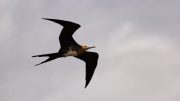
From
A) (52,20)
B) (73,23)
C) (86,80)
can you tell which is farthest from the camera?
(86,80)

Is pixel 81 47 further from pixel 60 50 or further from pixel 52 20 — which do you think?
pixel 52 20

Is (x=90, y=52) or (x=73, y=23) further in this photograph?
(x=90, y=52)

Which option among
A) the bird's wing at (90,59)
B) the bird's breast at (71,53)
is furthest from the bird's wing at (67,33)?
the bird's wing at (90,59)

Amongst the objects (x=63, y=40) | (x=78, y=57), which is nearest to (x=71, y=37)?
(x=63, y=40)

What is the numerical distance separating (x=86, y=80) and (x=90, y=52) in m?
2.61

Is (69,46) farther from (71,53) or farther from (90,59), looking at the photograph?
(90,59)

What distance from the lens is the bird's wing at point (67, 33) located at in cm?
3306

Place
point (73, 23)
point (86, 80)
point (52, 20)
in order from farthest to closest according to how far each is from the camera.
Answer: point (86, 80)
point (73, 23)
point (52, 20)

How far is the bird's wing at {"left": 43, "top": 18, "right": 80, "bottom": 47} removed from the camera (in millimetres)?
33062

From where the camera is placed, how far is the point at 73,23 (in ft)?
108

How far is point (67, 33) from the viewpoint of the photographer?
34.0m

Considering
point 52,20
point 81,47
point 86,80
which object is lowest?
point 86,80

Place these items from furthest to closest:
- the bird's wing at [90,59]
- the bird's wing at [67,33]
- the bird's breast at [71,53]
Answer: the bird's wing at [90,59], the bird's breast at [71,53], the bird's wing at [67,33]

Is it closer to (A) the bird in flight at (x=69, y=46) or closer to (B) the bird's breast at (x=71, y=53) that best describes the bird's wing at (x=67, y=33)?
(A) the bird in flight at (x=69, y=46)
